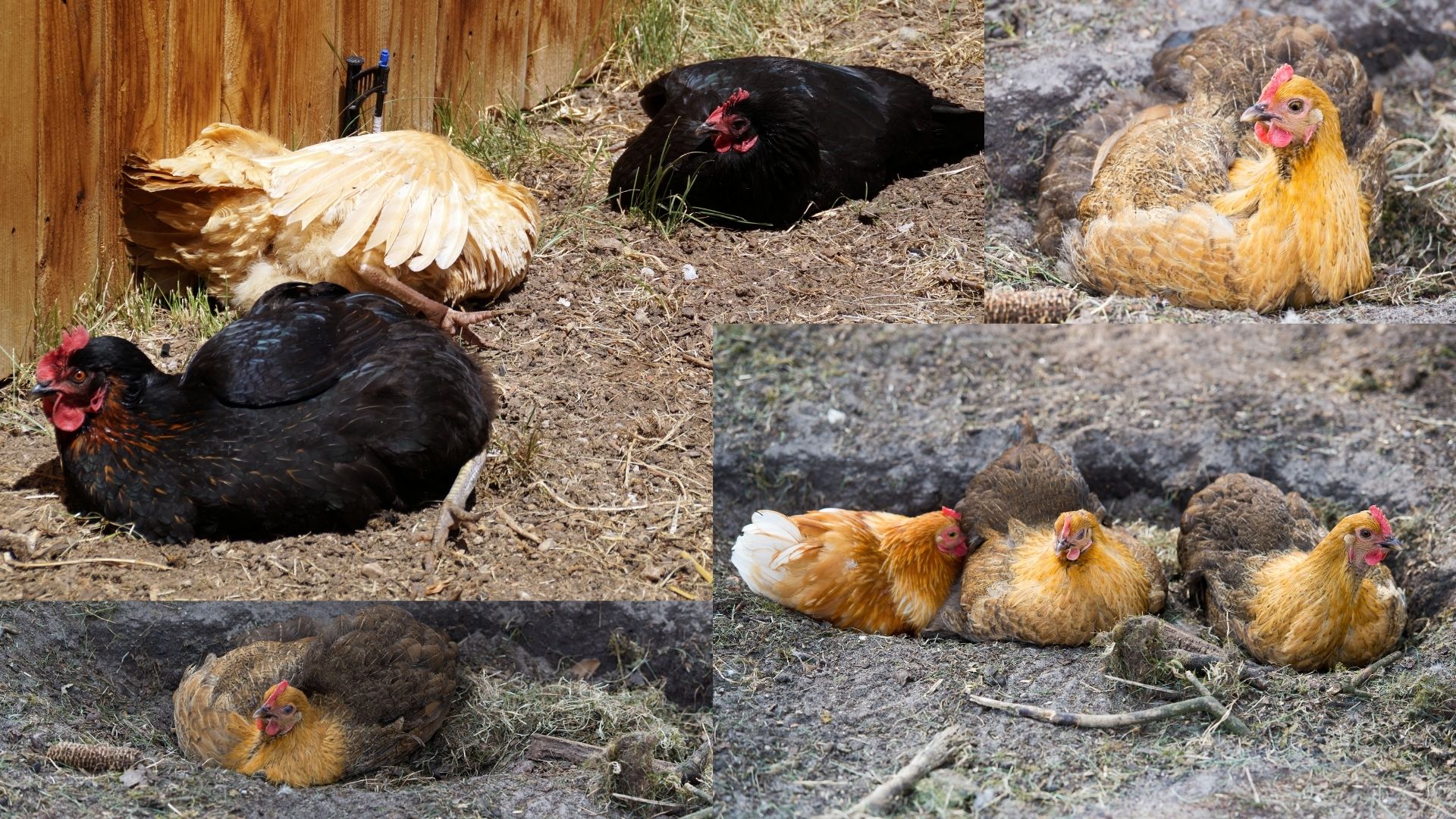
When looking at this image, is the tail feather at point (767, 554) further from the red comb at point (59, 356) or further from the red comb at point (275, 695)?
the red comb at point (59, 356)

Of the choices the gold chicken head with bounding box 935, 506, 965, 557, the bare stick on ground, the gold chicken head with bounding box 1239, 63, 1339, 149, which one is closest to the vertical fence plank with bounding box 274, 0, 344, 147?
the gold chicken head with bounding box 935, 506, 965, 557

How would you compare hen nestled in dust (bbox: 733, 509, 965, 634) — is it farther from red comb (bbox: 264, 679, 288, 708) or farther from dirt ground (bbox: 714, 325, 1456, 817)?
red comb (bbox: 264, 679, 288, 708)

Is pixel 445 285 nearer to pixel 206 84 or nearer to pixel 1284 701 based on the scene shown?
pixel 206 84

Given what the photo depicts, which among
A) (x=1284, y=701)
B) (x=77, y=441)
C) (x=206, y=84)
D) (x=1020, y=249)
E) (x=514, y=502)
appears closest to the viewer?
(x=1284, y=701)

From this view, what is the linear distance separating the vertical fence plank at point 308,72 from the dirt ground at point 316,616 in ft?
4.91

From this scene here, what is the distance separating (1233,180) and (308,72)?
8.99 ft

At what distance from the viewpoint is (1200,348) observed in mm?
3988

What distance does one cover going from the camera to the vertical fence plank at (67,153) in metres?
3.12

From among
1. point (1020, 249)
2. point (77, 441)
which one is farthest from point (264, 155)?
point (1020, 249)

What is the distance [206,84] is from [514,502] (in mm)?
1483

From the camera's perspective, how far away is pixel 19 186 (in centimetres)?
313

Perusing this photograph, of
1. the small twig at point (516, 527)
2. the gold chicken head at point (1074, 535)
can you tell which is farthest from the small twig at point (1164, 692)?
the small twig at point (516, 527)

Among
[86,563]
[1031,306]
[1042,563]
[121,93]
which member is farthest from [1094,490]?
[121,93]

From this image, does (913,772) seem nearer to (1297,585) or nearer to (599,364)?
(1297,585)
